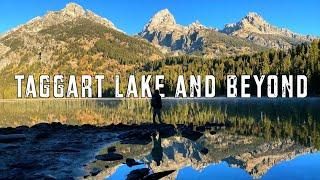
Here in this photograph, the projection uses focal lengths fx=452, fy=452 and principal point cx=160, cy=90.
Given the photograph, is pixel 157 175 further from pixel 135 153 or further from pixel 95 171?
pixel 135 153

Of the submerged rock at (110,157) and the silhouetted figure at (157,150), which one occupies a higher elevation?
the silhouetted figure at (157,150)

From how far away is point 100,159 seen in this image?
2730cm

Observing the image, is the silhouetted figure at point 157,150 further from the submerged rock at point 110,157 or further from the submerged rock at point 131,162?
the submerged rock at point 110,157

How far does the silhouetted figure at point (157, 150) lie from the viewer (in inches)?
1044

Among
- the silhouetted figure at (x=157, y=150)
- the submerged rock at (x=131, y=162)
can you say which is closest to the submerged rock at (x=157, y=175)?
the silhouetted figure at (x=157, y=150)

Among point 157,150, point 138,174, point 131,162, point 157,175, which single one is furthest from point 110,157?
point 157,175

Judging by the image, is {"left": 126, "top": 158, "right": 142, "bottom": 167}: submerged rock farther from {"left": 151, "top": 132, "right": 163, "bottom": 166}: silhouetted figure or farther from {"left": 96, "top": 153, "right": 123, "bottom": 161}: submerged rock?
{"left": 96, "top": 153, "right": 123, "bottom": 161}: submerged rock

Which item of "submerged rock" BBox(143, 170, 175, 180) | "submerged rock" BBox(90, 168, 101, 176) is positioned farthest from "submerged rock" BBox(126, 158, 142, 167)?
"submerged rock" BBox(143, 170, 175, 180)

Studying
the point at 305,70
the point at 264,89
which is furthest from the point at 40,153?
the point at 264,89

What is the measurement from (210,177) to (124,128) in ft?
95.8

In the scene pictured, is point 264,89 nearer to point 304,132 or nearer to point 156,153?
point 304,132

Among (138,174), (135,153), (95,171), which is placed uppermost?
(138,174)

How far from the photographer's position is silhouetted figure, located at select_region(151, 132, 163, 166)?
87.0ft

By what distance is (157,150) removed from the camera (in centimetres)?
3009
